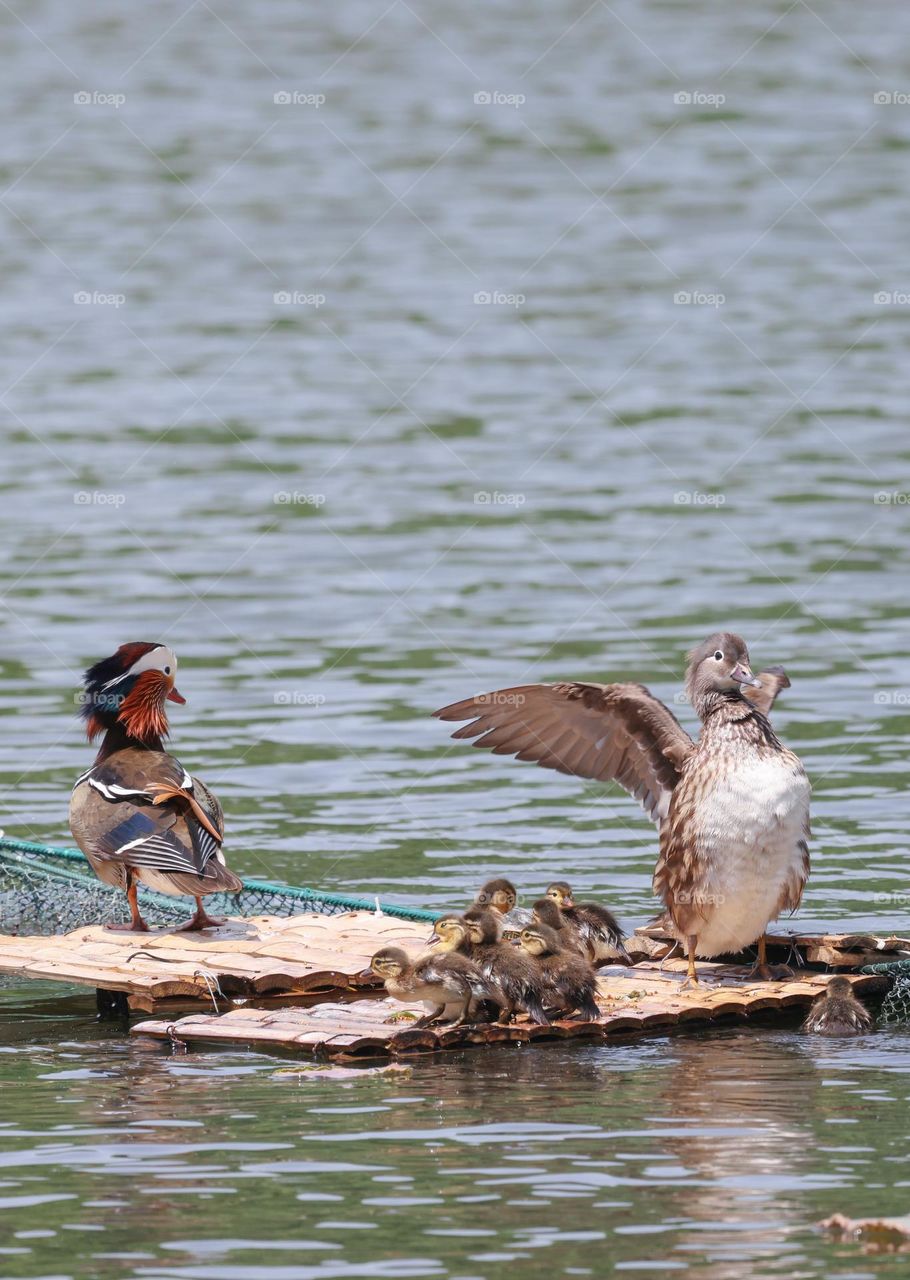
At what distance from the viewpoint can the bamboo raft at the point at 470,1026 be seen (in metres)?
10.0

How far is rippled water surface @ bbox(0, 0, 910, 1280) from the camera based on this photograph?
8.29 metres

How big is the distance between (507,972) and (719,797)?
4.49 ft

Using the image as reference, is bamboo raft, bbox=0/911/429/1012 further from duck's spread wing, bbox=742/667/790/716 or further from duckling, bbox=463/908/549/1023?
duck's spread wing, bbox=742/667/790/716

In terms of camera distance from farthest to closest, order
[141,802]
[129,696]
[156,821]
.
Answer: [129,696] → [141,802] → [156,821]

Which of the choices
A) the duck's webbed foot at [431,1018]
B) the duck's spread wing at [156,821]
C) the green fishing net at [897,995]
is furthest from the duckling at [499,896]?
the green fishing net at [897,995]

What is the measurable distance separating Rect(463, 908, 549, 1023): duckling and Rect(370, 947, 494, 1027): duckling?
8cm

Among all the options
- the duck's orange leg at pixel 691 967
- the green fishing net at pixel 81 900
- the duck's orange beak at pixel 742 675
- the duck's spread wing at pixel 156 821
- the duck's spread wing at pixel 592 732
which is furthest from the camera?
the green fishing net at pixel 81 900

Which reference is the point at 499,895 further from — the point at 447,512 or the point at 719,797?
the point at 447,512

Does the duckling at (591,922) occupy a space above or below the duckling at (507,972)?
above

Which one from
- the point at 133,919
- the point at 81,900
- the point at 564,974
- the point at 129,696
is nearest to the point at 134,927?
the point at 133,919

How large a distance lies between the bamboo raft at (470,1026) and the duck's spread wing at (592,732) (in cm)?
119

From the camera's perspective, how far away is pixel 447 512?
23250 mm

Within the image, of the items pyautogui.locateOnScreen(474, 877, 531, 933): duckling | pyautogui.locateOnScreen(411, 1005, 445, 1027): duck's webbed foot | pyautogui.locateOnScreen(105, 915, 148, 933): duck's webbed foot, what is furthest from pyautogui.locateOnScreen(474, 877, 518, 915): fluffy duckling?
pyautogui.locateOnScreen(105, 915, 148, 933): duck's webbed foot

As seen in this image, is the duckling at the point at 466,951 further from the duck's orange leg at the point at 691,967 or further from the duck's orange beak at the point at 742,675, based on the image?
the duck's orange beak at the point at 742,675
